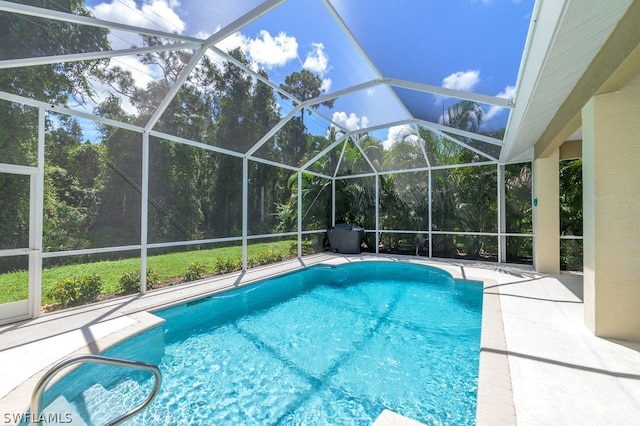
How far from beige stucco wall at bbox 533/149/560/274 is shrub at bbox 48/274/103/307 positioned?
36.2 ft

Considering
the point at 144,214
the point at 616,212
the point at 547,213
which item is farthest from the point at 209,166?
the point at 547,213

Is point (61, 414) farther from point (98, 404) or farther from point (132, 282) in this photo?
point (132, 282)

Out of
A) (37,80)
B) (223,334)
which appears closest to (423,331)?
(223,334)

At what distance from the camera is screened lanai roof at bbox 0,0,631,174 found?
318cm

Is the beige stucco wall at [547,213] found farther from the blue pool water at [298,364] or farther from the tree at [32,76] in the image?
the tree at [32,76]

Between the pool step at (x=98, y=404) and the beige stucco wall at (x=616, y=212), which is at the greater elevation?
the beige stucco wall at (x=616, y=212)

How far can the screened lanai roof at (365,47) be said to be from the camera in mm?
3178

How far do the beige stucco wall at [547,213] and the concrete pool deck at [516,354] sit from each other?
5.33 feet

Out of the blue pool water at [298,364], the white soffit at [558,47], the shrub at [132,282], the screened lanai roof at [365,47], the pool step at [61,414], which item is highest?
the screened lanai roof at [365,47]

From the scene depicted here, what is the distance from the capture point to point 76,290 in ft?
18.7

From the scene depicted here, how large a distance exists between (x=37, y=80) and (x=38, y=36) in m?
1.04

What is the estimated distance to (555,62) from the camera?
3275mm

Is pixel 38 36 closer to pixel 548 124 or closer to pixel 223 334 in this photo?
pixel 223 334

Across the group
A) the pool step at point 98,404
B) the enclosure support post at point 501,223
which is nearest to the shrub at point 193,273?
the pool step at point 98,404
